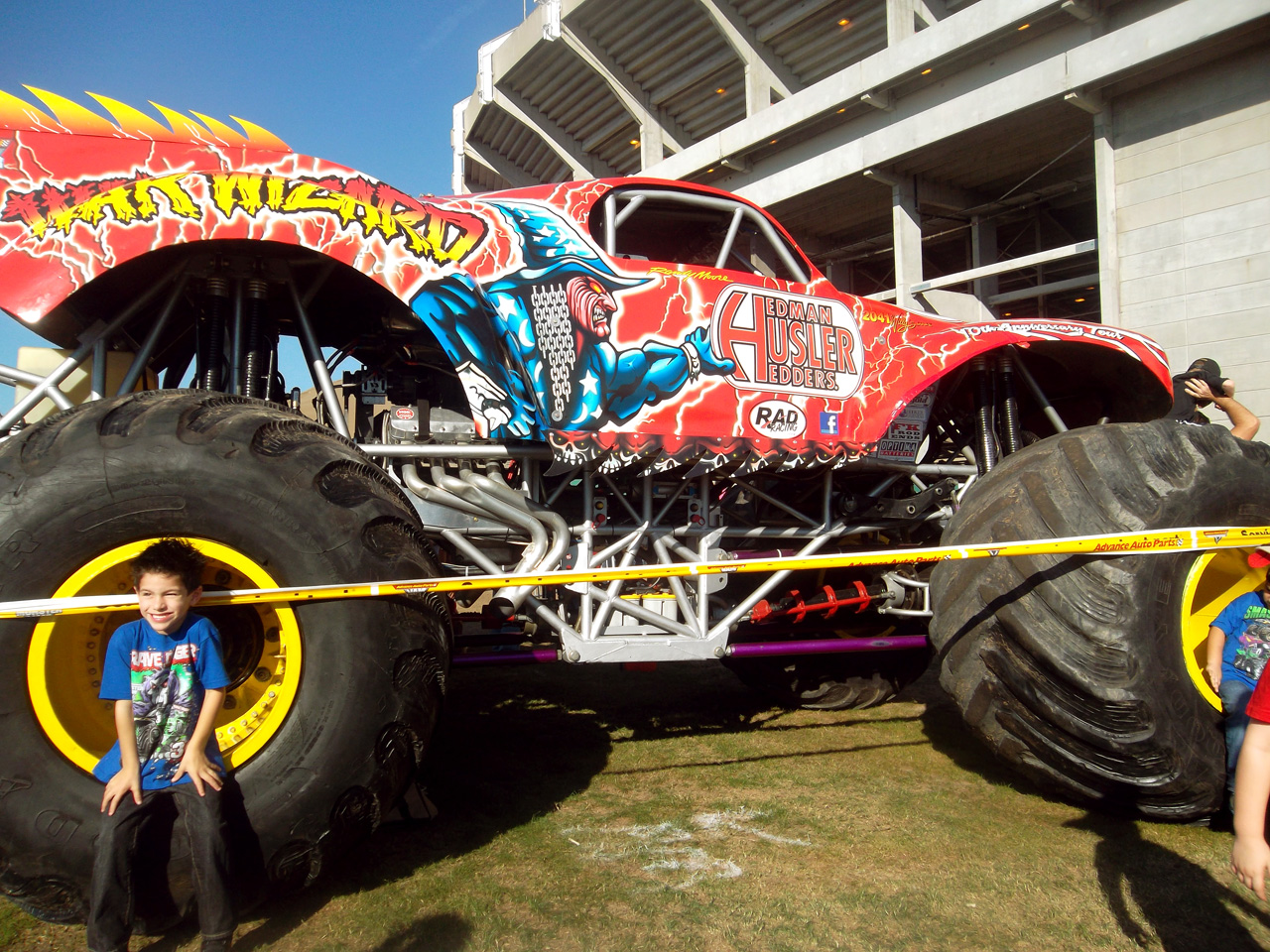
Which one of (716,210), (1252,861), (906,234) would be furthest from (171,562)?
(906,234)

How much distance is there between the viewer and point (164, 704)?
227 centimetres

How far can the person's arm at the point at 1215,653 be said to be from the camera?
2.96 metres

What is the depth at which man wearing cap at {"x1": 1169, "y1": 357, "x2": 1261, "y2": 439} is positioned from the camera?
4703mm

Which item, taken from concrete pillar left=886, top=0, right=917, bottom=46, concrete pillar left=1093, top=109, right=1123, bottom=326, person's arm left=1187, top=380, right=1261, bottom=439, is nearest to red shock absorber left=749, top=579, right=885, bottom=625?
person's arm left=1187, top=380, right=1261, bottom=439

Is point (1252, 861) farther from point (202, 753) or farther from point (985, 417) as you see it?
point (985, 417)

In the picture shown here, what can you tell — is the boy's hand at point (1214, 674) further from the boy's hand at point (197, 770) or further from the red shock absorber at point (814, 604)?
the boy's hand at point (197, 770)

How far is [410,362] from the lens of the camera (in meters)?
3.73

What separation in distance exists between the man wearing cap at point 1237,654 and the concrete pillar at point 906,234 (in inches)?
474

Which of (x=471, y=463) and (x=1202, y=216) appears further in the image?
(x=1202, y=216)

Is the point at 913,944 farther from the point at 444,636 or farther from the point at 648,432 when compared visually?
the point at 648,432

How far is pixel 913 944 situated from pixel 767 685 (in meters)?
2.75

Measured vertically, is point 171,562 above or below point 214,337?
below

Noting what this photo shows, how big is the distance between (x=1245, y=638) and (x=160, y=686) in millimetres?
3552

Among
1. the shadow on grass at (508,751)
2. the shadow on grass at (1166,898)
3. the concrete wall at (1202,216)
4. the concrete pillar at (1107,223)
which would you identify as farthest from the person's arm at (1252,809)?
the concrete pillar at (1107,223)
